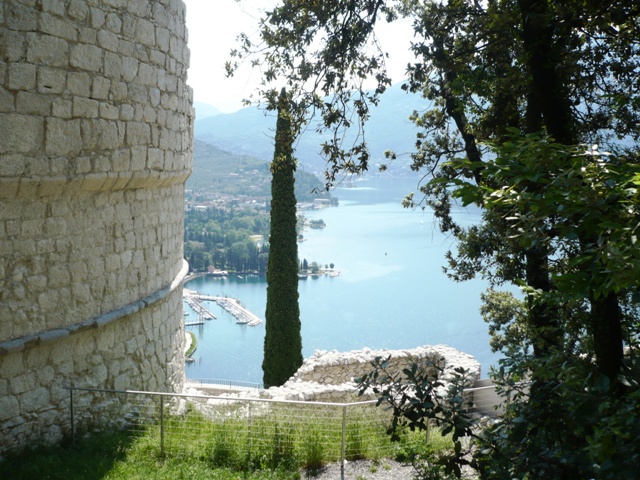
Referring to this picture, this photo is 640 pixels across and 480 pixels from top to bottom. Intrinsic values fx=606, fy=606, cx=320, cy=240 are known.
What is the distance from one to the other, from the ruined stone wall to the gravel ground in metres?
2.17

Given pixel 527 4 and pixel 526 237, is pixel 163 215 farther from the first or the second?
pixel 526 237

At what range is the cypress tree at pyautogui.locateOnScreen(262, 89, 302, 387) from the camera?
14.5m

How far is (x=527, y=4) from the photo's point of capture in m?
4.76

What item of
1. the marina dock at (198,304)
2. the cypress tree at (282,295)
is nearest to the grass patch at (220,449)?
the cypress tree at (282,295)

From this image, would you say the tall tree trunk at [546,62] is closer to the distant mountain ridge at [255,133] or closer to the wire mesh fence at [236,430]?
the wire mesh fence at [236,430]

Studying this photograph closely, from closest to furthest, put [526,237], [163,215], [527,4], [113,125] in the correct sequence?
[526,237], [527,4], [113,125], [163,215]

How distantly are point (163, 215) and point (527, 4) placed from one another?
4.30 metres

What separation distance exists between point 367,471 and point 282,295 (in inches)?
346

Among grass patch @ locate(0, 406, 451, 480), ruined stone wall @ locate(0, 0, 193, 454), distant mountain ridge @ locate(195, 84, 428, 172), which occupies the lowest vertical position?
grass patch @ locate(0, 406, 451, 480)

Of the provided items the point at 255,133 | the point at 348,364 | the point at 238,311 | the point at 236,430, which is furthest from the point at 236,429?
the point at 255,133

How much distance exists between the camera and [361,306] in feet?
98.1

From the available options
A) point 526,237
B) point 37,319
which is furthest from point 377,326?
point 526,237

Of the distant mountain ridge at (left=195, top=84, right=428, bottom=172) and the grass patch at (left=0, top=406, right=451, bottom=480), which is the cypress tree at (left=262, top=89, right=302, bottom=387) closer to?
the grass patch at (left=0, top=406, right=451, bottom=480)

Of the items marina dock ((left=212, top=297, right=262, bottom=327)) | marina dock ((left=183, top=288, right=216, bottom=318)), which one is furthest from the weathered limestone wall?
marina dock ((left=183, top=288, right=216, bottom=318))
